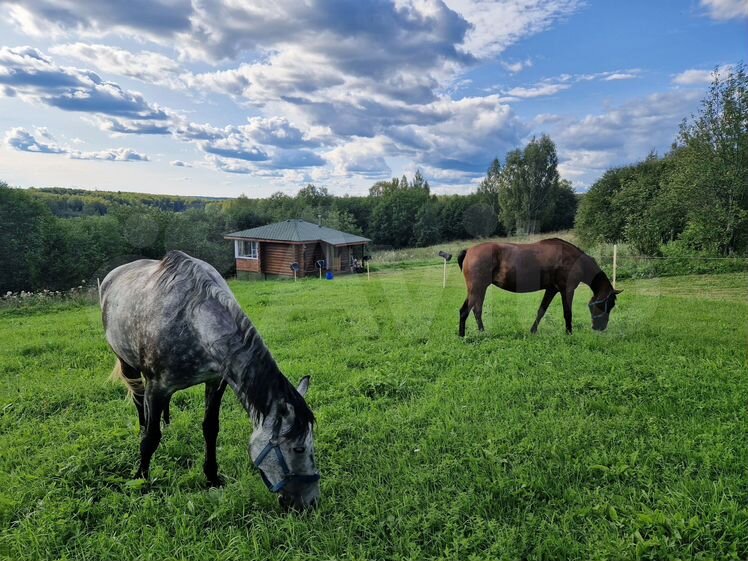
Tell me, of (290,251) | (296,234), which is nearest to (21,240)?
(290,251)

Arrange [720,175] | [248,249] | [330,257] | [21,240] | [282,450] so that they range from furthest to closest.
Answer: [21,240] < [248,249] < [330,257] < [720,175] < [282,450]

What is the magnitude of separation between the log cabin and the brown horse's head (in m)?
17.5

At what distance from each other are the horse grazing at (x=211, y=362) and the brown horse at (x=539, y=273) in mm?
4769

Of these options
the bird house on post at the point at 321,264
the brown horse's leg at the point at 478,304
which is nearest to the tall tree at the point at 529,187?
the bird house on post at the point at 321,264

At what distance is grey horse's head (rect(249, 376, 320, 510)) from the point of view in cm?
239

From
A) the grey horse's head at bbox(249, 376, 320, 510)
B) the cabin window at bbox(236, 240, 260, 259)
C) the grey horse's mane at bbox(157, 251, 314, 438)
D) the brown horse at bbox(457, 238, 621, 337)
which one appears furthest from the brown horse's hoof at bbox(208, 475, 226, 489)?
the cabin window at bbox(236, 240, 260, 259)

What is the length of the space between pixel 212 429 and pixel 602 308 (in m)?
6.42

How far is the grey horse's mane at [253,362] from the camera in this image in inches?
96.0

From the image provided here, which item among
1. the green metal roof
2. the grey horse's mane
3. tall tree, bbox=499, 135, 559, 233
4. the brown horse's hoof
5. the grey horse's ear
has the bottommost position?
the brown horse's hoof

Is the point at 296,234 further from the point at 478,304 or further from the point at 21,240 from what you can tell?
the point at 21,240

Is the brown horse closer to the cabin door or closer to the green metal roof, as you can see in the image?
the green metal roof

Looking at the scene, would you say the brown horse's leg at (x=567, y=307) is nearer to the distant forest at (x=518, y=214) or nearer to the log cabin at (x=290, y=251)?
the distant forest at (x=518, y=214)

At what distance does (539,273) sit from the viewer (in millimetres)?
7000

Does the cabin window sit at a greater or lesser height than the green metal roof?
Answer: lesser
